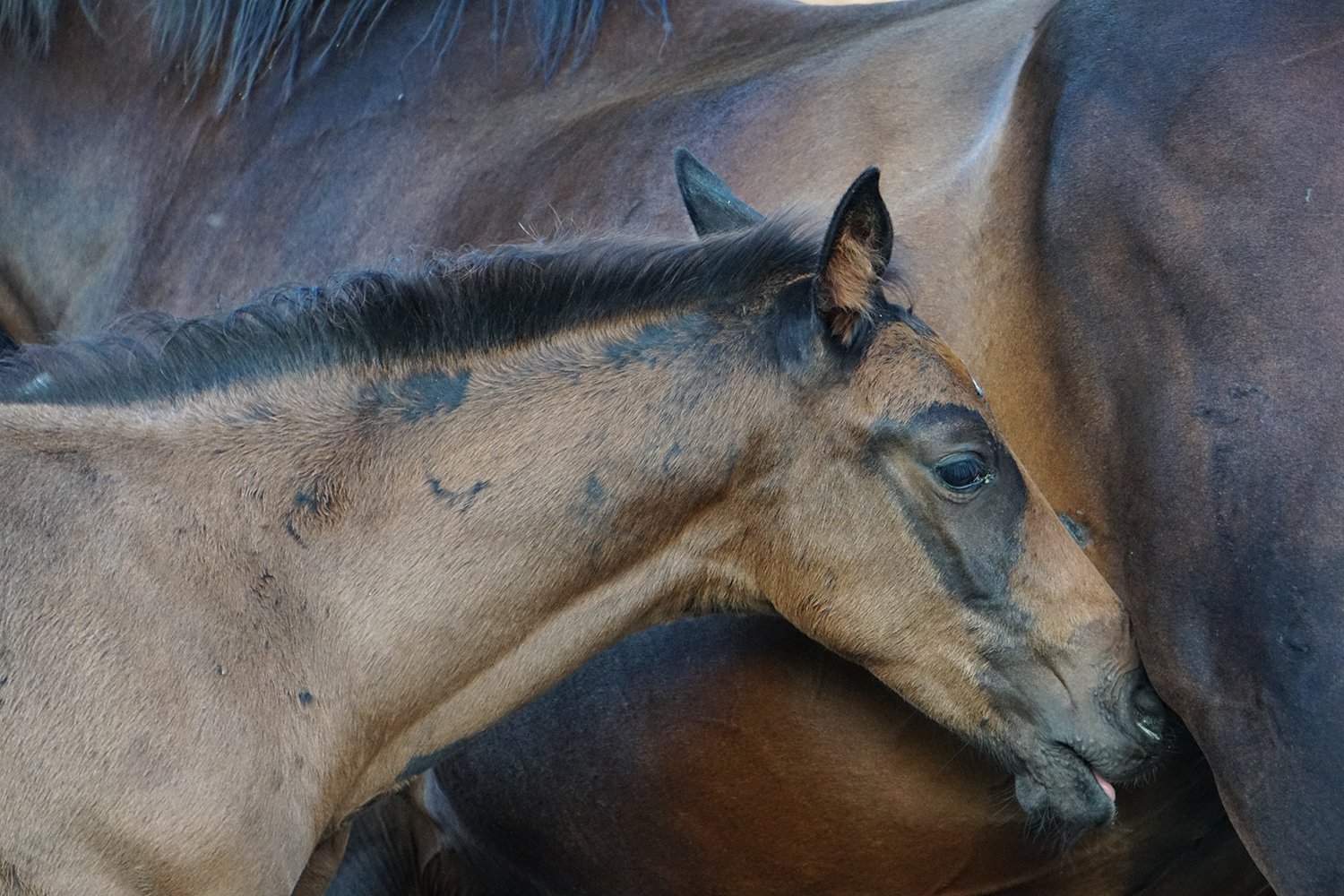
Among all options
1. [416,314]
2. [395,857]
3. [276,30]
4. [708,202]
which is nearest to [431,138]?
[276,30]

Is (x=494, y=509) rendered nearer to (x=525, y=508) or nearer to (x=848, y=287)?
(x=525, y=508)

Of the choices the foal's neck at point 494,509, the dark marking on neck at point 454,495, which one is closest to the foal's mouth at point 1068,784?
the foal's neck at point 494,509

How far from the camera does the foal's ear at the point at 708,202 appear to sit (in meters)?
2.86

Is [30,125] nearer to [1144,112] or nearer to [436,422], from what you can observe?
[436,422]

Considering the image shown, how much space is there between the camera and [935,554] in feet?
8.41

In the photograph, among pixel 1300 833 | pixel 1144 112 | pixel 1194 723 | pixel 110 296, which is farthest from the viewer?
pixel 110 296

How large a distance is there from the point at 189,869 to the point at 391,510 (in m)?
0.69

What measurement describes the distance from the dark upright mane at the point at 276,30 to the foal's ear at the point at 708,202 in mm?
1356

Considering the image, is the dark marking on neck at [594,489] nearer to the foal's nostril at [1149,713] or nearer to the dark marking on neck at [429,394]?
the dark marking on neck at [429,394]

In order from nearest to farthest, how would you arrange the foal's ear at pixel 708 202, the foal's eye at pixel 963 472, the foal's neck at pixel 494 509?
the foal's neck at pixel 494 509
the foal's eye at pixel 963 472
the foal's ear at pixel 708 202

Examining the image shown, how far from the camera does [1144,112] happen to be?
2.69 metres

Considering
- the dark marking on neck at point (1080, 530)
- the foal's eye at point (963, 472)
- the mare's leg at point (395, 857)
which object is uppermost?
the foal's eye at point (963, 472)

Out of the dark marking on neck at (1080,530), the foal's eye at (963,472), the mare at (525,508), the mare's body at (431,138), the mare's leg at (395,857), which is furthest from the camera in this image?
the mare's leg at (395,857)

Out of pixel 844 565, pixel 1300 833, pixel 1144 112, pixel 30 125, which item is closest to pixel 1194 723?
pixel 1300 833
